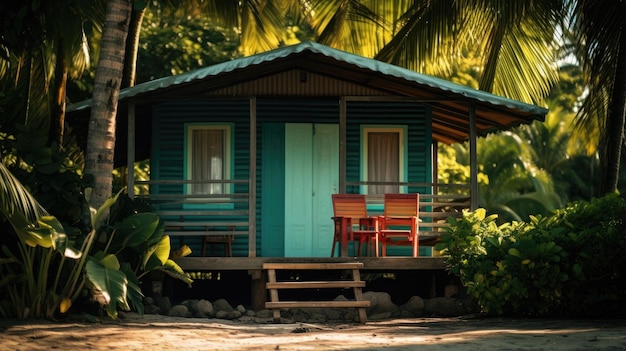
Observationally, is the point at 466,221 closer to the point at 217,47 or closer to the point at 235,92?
the point at 235,92

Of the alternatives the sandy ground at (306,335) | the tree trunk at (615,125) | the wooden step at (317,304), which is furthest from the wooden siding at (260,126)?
the sandy ground at (306,335)

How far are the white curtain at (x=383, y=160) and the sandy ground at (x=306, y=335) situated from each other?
4.17 metres

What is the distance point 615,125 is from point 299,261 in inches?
201

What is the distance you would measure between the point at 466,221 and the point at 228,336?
13.2 feet

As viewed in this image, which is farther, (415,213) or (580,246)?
(415,213)

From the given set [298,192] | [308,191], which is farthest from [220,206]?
[308,191]

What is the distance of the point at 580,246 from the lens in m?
13.3

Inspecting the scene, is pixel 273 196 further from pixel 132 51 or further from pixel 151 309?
pixel 132 51

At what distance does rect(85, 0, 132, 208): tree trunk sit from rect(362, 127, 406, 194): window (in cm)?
501

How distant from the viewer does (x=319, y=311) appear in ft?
47.0

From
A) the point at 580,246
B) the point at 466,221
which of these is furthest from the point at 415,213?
the point at 580,246

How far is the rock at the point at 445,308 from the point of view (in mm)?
14969

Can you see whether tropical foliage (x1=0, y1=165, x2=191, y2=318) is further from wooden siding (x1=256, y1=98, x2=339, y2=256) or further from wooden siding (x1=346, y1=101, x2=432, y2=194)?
wooden siding (x1=346, y1=101, x2=432, y2=194)

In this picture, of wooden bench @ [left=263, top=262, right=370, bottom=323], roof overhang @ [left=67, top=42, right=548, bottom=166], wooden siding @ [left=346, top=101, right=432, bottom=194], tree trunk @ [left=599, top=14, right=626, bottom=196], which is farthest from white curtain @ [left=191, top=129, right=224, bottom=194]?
tree trunk @ [left=599, top=14, right=626, bottom=196]
